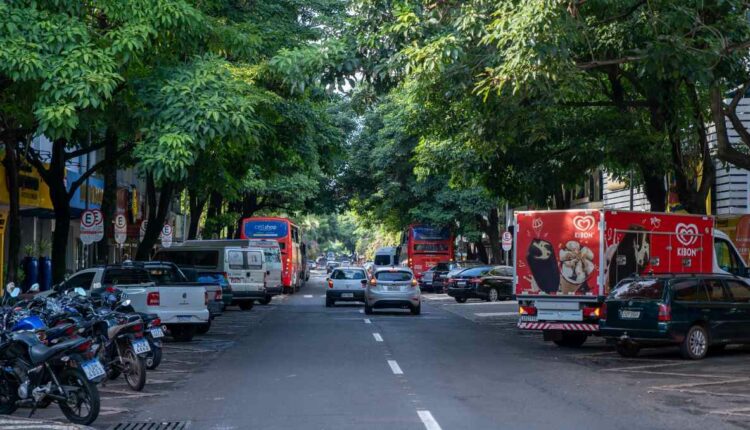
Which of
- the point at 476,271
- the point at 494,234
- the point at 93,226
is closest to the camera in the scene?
the point at 93,226

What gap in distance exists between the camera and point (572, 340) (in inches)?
848

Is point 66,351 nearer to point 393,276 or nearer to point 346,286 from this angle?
point 393,276

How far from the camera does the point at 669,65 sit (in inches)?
651

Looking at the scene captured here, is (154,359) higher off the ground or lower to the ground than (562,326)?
lower

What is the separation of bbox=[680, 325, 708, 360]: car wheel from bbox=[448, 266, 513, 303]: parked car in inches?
920

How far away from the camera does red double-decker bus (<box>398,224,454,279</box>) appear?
5978 centimetres

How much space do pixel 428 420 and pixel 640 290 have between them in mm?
8928

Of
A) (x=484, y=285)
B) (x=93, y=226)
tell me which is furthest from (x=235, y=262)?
(x=484, y=285)

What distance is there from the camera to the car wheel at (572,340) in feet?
70.1

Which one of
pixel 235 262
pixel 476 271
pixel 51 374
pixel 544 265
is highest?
Result: pixel 235 262

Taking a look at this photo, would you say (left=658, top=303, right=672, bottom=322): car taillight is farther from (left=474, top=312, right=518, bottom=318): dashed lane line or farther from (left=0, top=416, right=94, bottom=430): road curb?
(left=474, top=312, right=518, bottom=318): dashed lane line

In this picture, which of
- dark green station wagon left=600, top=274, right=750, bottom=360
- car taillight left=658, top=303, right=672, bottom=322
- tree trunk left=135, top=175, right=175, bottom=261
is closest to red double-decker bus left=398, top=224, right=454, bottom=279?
tree trunk left=135, top=175, right=175, bottom=261

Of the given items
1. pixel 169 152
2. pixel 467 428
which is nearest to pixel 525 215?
pixel 169 152

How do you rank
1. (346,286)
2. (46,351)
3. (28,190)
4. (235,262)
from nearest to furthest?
(46,351) < (28,190) < (235,262) < (346,286)
